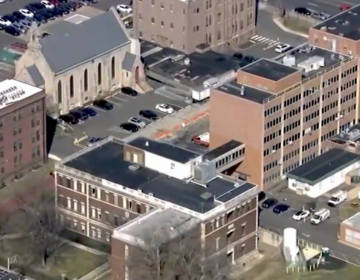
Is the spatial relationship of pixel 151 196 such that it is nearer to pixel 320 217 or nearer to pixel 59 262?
pixel 59 262

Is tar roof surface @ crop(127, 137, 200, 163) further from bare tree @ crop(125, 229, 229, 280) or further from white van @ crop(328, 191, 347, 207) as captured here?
white van @ crop(328, 191, 347, 207)

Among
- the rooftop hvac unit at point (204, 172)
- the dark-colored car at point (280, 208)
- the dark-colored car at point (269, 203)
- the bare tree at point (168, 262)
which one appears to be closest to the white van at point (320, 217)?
the dark-colored car at point (280, 208)

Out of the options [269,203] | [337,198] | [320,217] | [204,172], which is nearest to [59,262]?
[204,172]

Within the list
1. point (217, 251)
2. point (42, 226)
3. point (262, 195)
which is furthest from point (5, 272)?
point (262, 195)

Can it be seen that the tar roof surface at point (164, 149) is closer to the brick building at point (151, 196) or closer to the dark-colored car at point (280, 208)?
the brick building at point (151, 196)

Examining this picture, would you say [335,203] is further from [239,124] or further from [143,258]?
[143,258]

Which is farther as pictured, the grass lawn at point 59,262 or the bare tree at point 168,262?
the grass lawn at point 59,262
